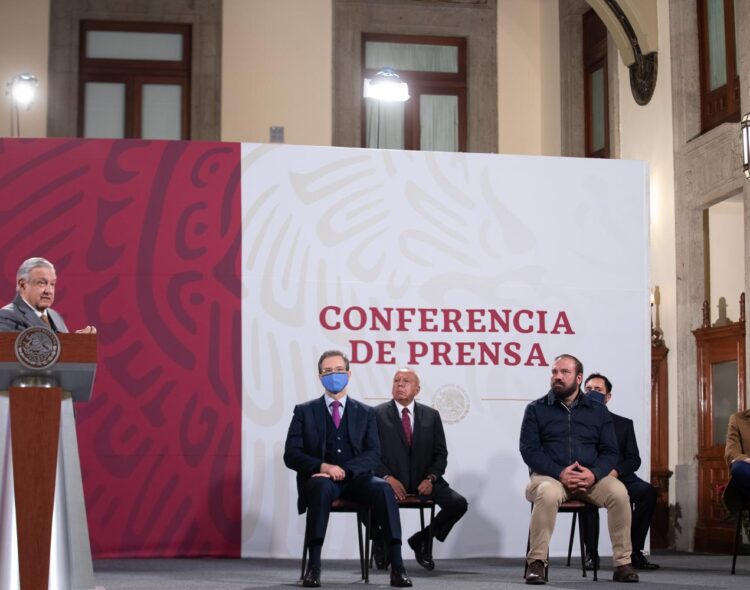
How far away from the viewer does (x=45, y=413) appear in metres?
4.38

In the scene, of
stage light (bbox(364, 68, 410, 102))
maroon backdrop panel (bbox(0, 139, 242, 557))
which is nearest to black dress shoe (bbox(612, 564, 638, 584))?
maroon backdrop panel (bbox(0, 139, 242, 557))

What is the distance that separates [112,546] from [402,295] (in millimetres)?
2336

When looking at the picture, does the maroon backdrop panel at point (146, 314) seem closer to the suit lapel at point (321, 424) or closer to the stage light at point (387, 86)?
the suit lapel at point (321, 424)

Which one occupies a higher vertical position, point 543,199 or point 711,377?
point 543,199

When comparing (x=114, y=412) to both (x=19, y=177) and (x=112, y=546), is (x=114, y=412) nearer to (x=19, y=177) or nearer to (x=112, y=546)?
(x=112, y=546)

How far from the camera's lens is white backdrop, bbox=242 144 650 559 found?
772cm

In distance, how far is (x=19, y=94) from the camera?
12.0 m

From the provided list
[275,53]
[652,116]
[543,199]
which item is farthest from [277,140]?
[543,199]

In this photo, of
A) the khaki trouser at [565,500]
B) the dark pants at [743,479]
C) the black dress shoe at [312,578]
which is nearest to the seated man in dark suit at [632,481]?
the dark pants at [743,479]

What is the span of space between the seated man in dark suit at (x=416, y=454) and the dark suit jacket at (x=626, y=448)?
3.48 ft

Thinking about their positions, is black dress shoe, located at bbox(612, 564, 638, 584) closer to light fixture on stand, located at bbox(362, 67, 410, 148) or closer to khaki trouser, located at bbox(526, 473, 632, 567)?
khaki trouser, located at bbox(526, 473, 632, 567)

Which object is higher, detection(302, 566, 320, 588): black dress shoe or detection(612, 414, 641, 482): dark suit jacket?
detection(612, 414, 641, 482): dark suit jacket

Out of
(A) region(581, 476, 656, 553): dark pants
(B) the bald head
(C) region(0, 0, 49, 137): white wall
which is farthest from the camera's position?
(C) region(0, 0, 49, 137): white wall

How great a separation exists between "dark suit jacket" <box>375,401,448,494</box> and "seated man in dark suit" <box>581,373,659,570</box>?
0.95m
